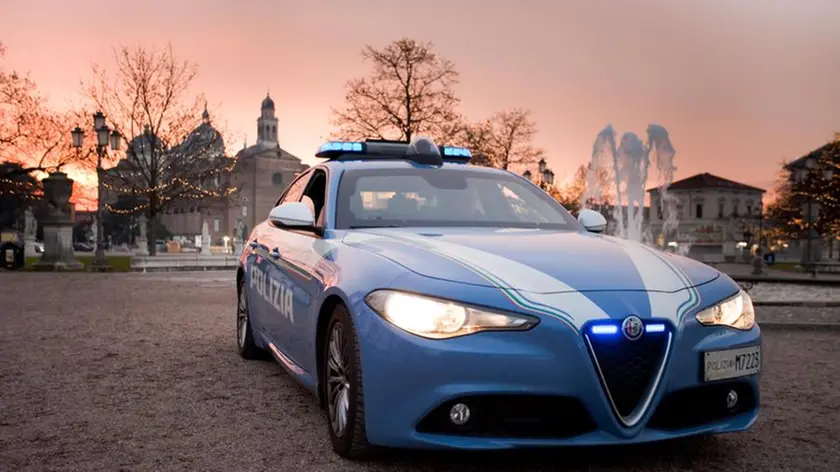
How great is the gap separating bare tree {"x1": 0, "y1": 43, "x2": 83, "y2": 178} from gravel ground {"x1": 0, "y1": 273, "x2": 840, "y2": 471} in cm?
3131

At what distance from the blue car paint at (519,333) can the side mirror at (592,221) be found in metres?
1.02

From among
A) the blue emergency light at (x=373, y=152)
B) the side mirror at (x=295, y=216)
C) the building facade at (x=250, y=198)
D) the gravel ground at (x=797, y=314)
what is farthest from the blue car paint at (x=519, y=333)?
the building facade at (x=250, y=198)

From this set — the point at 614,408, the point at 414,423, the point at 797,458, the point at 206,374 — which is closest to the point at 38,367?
the point at 206,374

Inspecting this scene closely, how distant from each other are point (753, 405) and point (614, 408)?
899 millimetres

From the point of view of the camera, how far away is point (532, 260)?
3676 millimetres

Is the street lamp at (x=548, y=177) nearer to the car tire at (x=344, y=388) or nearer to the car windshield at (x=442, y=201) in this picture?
the car windshield at (x=442, y=201)

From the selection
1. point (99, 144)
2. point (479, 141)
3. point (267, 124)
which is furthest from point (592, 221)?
point (267, 124)

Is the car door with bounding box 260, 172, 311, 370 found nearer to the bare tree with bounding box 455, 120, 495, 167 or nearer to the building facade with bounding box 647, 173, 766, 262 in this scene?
the bare tree with bounding box 455, 120, 495, 167

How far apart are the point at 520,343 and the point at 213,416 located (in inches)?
98.7

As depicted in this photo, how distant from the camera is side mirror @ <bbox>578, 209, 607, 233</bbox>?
507 cm

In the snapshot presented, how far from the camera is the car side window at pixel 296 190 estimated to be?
612cm

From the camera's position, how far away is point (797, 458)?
4.02m

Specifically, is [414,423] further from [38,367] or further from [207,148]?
[207,148]

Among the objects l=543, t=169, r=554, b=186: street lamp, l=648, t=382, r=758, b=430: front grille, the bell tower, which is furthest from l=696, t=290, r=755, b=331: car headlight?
the bell tower
